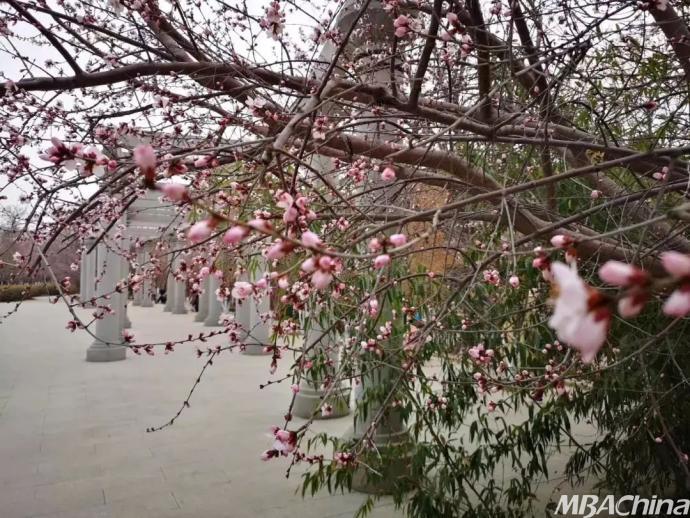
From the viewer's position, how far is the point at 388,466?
2572 mm

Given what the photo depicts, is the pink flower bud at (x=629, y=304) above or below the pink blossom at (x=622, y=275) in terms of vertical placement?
below

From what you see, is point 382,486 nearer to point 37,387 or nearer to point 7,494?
point 7,494

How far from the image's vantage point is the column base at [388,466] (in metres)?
2.27

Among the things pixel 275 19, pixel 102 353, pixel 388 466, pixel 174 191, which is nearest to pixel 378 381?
pixel 388 466

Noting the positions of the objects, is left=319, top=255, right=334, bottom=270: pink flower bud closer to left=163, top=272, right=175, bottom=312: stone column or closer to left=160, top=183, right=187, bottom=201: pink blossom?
left=160, top=183, right=187, bottom=201: pink blossom

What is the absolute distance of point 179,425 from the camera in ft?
15.6

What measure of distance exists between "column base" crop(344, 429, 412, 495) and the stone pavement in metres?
0.12

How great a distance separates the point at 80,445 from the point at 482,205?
370 centimetres

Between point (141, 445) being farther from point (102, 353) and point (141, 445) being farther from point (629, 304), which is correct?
point (629, 304)

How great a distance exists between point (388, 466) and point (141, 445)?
2.50m

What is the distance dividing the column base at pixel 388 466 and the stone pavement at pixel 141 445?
0.12 meters

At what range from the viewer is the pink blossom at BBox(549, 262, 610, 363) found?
392 millimetres


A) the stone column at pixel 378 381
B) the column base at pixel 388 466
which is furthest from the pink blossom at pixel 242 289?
the stone column at pixel 378 381

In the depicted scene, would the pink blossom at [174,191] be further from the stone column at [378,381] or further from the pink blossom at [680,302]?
the stone column at [378,381]
